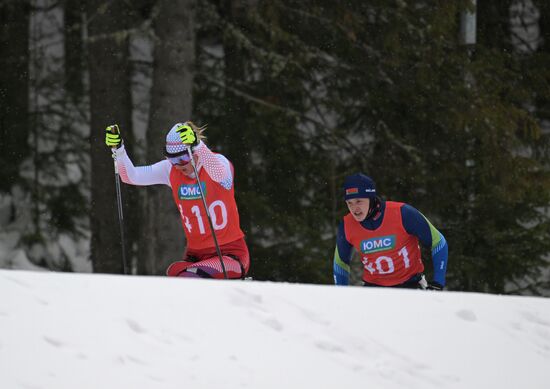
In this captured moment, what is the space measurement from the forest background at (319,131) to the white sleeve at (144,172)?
3.45 m

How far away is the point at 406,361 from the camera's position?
4.08 metres

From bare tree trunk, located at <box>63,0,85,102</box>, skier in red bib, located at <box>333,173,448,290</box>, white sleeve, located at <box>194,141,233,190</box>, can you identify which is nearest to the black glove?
skier in red bib, located at <box>333,173,448,290</box>

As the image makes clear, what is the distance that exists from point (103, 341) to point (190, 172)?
415 centimetres

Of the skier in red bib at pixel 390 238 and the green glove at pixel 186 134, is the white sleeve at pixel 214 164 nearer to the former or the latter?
the green glove at pixel 186 134

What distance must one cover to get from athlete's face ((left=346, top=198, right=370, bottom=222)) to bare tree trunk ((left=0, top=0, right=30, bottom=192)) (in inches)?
353

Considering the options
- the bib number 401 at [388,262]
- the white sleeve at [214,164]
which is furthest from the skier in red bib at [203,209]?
the bib number 401 at [388,262]

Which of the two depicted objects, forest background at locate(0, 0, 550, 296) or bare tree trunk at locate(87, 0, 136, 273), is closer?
bare tree trunk at locate(87, 0, 136, 273)

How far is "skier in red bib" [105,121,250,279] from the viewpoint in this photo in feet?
24.8

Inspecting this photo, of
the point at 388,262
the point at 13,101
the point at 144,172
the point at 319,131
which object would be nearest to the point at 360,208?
the point at 388,262

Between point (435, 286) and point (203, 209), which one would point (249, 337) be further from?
point (435, 286)

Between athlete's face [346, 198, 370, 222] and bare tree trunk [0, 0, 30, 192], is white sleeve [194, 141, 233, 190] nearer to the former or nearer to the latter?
athlete's face [346, 198, 370, 222]

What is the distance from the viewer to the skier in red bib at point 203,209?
7555mm

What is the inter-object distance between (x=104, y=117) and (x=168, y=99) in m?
1.37

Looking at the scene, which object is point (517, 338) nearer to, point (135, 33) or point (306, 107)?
point (135, 33)
